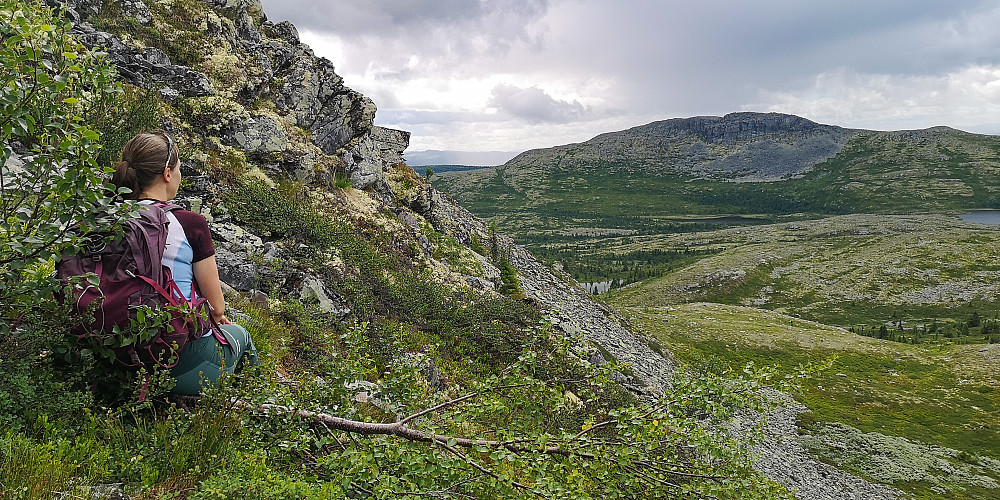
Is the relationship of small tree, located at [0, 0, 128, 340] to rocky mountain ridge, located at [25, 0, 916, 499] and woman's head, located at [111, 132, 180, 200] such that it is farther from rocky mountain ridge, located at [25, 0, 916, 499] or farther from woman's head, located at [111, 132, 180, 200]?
rocky mountain ridge, located at [25, 0, 916, 499]

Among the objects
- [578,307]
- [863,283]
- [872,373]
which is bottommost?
[872,373]

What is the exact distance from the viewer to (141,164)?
423 centimetres

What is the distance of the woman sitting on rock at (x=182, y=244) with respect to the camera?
13.7ft

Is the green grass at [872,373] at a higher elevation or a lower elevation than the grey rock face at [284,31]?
lower

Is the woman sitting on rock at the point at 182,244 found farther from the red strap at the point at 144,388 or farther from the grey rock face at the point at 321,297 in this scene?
the grey rock face at the point at 321,297

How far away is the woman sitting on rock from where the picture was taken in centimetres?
419

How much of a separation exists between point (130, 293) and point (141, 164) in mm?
1256

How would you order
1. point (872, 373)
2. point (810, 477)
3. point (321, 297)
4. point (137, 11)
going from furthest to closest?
point (872, 373) → point (810, 477) → point (137, 11) → point (321, 297)

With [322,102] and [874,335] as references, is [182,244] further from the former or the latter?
[874,335]

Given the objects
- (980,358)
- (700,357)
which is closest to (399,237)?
(700,357)

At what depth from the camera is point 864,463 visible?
3894cm

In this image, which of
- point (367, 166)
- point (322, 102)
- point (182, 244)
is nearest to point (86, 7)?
point (322, 102)

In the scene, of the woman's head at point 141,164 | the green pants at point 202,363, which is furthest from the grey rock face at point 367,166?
the green pants at point 202,363

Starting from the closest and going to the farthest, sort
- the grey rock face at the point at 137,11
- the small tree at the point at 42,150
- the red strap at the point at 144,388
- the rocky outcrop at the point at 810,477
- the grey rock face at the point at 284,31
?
1. the small tree at the point at 42,150
2. the red strap at the point at 144,388
3. the grey rock face at the point at 137,11
4. the grey rock face at the point at 284,31
5. the rocky outcrop at the point at 810,477
